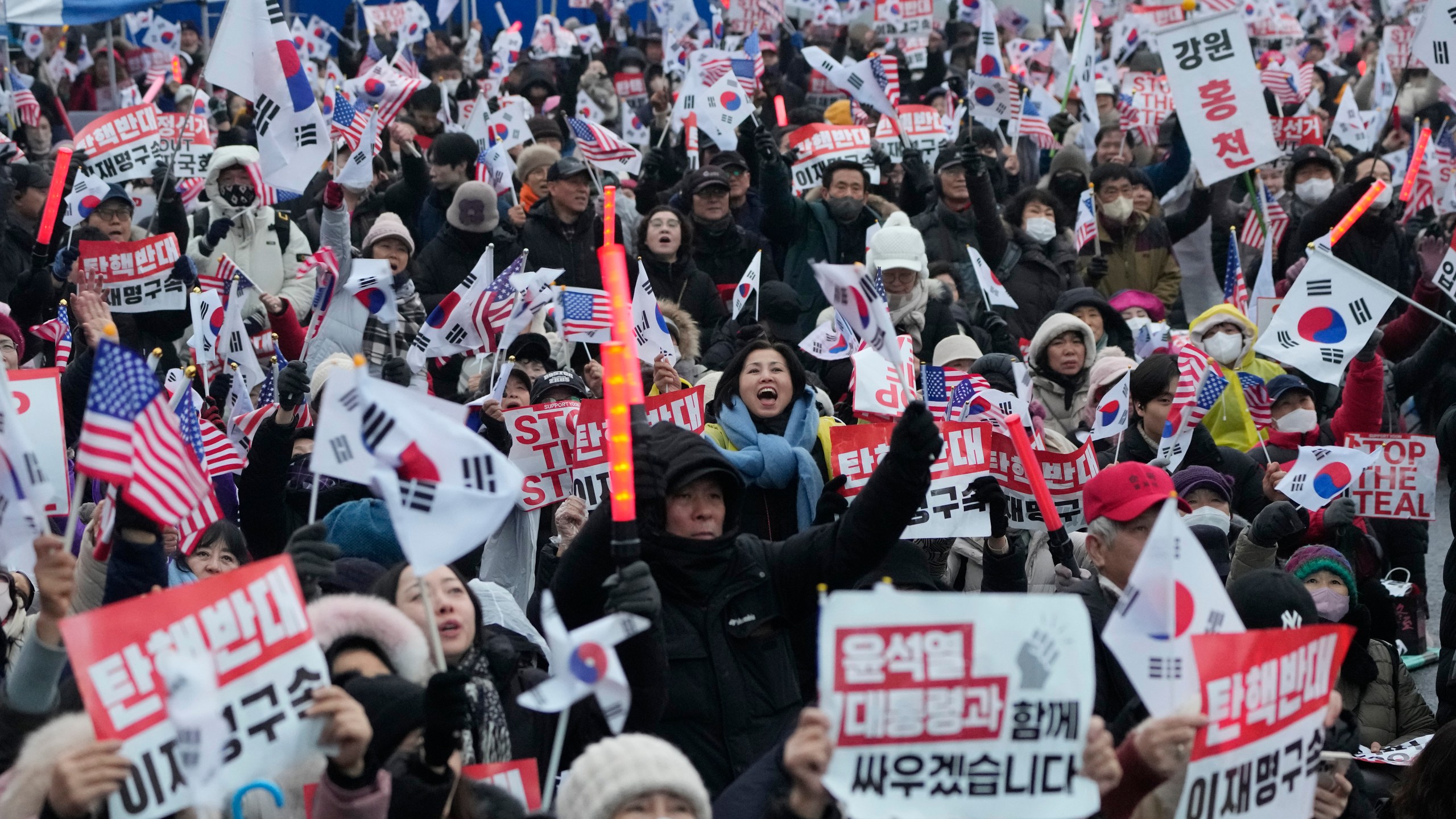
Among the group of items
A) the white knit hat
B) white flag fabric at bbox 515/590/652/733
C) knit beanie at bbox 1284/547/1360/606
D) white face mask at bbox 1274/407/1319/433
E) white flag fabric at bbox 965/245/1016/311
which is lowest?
knit beanie at bbox 1284/547/1360/606

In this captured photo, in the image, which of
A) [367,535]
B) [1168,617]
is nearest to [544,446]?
[367,535]

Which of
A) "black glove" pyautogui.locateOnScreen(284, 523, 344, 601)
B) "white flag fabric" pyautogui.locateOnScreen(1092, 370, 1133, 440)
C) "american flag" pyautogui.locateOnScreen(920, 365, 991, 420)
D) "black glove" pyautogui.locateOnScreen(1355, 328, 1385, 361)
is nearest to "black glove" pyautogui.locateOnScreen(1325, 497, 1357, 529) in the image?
"white flag fabric" pyautogui.locateOnScreen(1092, 370, 1133, 440)

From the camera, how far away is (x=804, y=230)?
10188mm

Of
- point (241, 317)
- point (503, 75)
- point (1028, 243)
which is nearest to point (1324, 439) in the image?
point (1028, 243)

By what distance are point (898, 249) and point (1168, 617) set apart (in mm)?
5436

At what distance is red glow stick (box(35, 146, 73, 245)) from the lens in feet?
27.5

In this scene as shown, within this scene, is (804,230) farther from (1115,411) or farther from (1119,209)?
(1115,411)

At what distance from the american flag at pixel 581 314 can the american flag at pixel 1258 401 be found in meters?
2.76

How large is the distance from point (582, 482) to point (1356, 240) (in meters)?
6.23

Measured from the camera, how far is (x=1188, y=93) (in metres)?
10.3

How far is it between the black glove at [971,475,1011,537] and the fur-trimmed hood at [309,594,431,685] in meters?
2.04

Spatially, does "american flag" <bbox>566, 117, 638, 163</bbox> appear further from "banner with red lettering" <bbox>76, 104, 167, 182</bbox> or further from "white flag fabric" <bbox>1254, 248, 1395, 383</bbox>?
"white flag fabric" <bbox>1254, 248, 1395, 383</bbox>

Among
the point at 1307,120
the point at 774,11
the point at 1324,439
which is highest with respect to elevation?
the point at 774,11

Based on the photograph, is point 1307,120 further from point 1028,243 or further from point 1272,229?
point 1028,243
